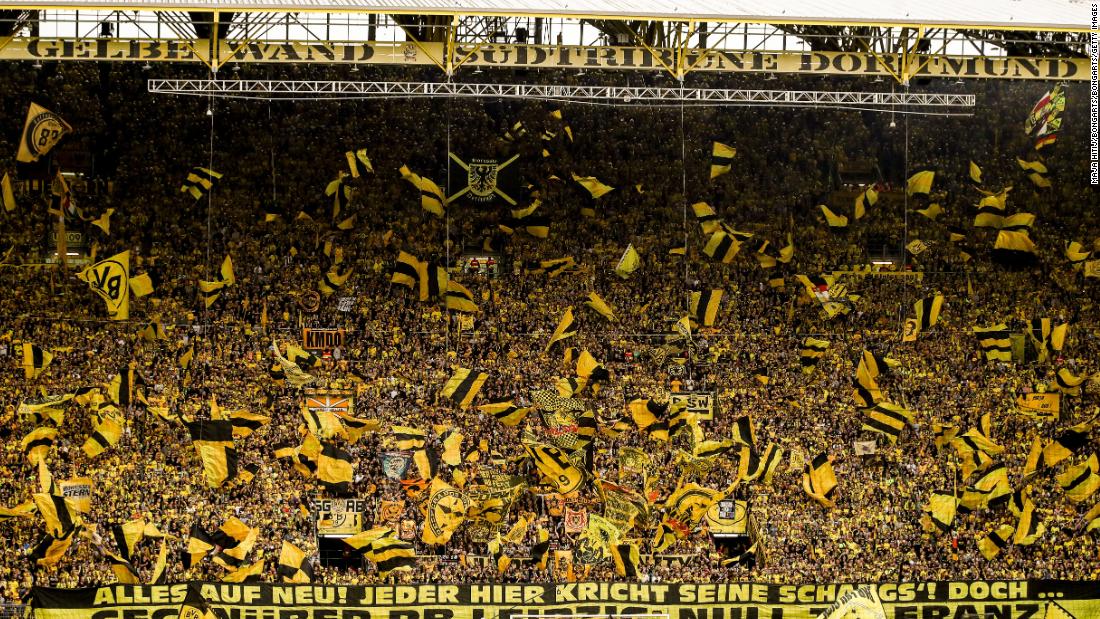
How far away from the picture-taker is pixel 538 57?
2548 cm

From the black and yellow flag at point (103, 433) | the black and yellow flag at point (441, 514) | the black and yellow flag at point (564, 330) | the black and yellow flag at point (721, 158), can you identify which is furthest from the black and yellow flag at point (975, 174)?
the black and yellow flag at point (103, 433)

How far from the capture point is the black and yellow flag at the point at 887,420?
89.0ft

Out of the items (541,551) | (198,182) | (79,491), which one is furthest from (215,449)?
(541,551)

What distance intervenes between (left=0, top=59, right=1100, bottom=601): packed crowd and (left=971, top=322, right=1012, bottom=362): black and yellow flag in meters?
0.33

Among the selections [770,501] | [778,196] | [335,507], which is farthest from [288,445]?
[778,196]

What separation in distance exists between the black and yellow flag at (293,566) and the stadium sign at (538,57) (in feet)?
30.1

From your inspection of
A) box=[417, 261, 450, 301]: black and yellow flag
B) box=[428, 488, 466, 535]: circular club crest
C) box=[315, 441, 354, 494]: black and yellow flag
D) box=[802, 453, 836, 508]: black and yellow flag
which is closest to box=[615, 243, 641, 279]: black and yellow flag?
box=[417, 261, 450, 301]: black and yellow flag

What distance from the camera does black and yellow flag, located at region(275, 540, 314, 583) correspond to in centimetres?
2519

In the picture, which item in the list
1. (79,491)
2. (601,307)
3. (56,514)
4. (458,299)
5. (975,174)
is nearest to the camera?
(56,514)

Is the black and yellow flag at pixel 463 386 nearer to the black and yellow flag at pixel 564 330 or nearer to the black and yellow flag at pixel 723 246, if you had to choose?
the black and yellow flag at pixel 564 330

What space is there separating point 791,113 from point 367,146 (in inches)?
386

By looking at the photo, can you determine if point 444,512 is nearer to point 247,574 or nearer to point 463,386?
point 463,386

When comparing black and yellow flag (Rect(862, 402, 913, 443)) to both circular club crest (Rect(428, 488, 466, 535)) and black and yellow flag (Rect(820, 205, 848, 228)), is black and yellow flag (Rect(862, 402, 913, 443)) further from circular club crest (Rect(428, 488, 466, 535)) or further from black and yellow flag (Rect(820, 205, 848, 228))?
circular club crest (Rect(428, 488, 466, 535))

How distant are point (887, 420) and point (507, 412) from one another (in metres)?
7.68
